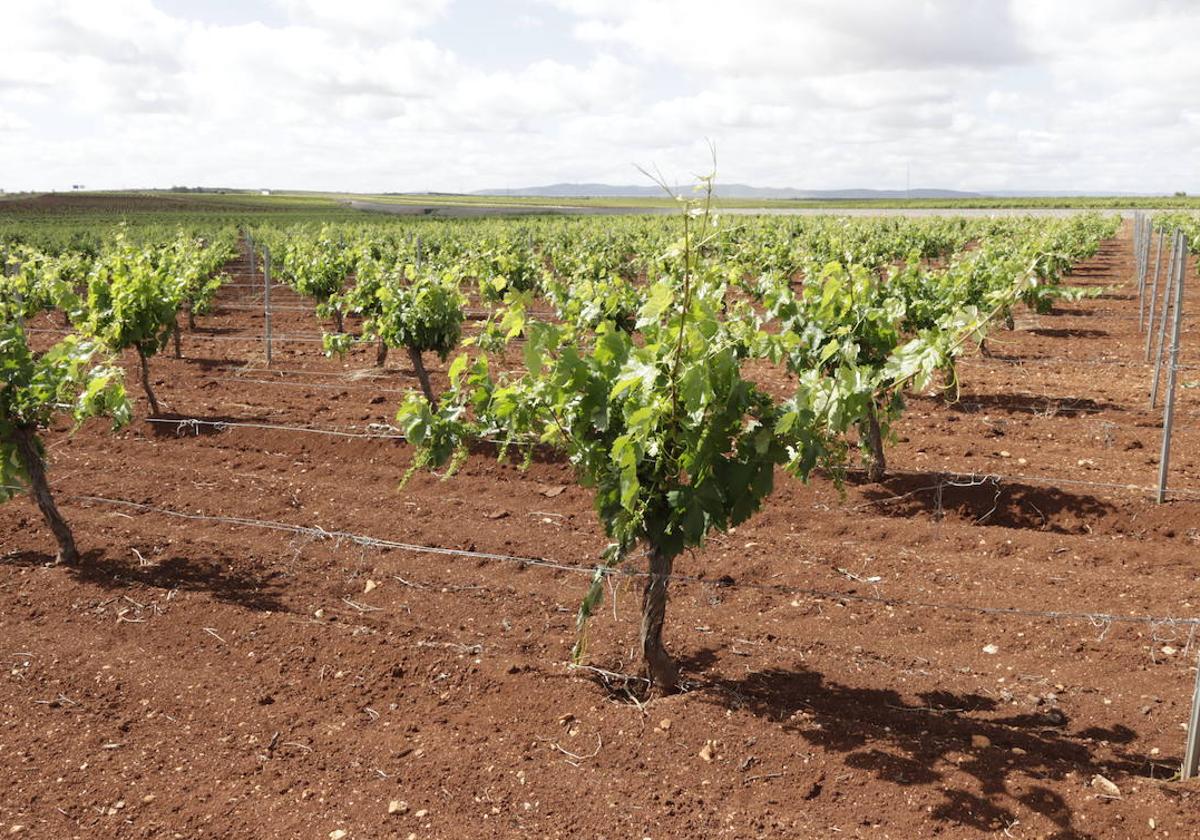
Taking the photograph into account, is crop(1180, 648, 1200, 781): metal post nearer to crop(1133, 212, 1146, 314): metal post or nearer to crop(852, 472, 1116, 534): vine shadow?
crop(852, 472, 1116, 534): vine shadow

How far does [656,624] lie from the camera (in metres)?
4.69

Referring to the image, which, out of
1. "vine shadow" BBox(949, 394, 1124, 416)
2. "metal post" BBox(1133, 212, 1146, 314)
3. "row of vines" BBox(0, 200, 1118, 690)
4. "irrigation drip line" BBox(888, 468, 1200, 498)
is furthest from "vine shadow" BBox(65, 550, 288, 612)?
"metal post" BBox(1133, 212, 1146, 314)

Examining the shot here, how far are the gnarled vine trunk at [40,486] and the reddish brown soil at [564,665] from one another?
18cm

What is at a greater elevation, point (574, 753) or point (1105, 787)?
point (1105, 787)

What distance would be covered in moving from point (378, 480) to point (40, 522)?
2586mm

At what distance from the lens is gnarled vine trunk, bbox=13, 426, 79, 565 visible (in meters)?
6.25

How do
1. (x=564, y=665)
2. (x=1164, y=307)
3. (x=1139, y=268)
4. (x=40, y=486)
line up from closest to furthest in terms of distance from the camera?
1. (x=564, y=665)
2. (x=40, y=486)
3. (x=1164, y=307)
4. (x=1139, y=268)

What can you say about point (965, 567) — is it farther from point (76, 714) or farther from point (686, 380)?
point (76, 714)

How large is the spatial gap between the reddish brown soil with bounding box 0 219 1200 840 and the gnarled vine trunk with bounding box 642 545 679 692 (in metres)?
0.19

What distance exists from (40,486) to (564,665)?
3870mm

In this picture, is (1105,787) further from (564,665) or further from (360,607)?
(360,607)

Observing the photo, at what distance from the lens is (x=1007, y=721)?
4.50m

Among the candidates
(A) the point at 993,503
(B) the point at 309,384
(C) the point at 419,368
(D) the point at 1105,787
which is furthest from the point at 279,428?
(D) the point at 1105,787

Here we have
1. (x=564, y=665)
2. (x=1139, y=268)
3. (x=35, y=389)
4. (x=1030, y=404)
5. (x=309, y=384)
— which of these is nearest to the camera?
(x=564, y=665)
